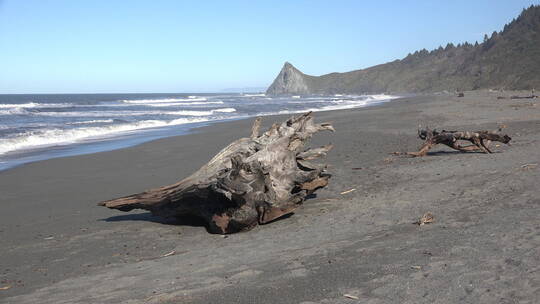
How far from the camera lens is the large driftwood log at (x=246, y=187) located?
593cm

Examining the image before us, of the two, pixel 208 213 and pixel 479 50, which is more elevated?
pixel 479 50

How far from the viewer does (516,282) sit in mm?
3270

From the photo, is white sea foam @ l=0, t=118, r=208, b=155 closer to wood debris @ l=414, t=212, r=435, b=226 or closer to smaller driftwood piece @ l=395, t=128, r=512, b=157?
smaller driftwood piece @ l=395, t=128, r=512, b=157

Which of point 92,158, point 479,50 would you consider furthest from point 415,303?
point 479,50

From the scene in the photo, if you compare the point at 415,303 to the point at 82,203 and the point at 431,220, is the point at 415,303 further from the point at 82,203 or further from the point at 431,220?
the point at 82,203

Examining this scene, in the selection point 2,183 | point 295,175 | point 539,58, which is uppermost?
point 539,58

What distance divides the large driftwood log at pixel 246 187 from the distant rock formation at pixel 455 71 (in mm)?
56857

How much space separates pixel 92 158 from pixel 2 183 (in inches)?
133

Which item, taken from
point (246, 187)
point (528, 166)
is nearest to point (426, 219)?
point (246, 187)

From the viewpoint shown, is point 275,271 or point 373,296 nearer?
point 373,296

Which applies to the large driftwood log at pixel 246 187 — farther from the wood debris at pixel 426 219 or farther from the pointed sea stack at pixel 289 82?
the pointed sea stack at pixel 289 82

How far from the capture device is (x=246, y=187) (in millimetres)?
5824

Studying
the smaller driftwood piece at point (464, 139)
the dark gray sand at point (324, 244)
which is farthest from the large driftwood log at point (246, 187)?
the smaller driftwood piece at point (464, 139)

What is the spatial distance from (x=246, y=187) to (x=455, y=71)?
100 meters
